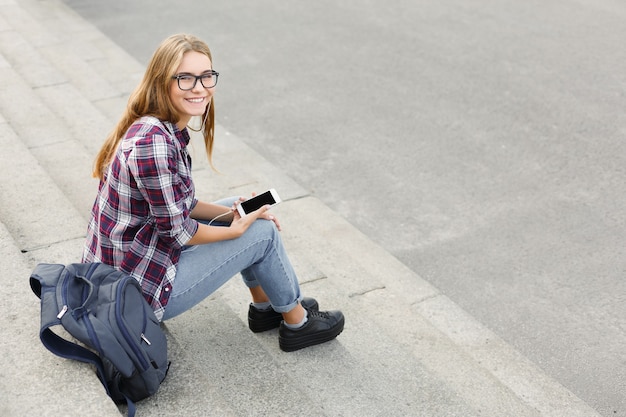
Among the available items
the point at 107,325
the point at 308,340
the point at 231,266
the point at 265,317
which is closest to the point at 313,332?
the point at 308,340

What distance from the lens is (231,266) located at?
3.22 m

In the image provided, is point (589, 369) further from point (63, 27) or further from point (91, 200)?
point (63, 27)

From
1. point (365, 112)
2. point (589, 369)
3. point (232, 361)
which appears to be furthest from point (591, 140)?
point (232, 361)

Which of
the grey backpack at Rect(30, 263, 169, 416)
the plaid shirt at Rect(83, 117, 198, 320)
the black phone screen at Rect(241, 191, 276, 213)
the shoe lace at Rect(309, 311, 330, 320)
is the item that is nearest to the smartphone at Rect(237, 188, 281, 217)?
the black phone screen at Rect(241, 191, 276, 213)

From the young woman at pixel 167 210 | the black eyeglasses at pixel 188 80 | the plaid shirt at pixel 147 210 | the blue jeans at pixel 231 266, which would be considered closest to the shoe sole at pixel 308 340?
the blue jeans at pixel 231 266

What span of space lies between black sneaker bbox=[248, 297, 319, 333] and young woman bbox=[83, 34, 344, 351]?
14.5 inches

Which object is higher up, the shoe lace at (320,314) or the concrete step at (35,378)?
the concrete step at (35,378)

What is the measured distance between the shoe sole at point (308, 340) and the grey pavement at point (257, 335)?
0.14 ft

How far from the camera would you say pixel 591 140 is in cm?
650

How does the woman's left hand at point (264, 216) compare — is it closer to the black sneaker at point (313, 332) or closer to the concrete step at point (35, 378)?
the black sneaker at point (313, 332)

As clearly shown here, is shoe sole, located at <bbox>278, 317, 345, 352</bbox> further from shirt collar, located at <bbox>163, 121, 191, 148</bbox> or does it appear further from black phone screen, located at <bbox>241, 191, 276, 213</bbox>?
shirt collar, located at <bbox>163, 121, 191, 148</bbox>

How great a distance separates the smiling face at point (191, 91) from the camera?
10.1 ft

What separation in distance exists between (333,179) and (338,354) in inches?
99.5

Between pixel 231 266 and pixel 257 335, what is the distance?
0.65 m
